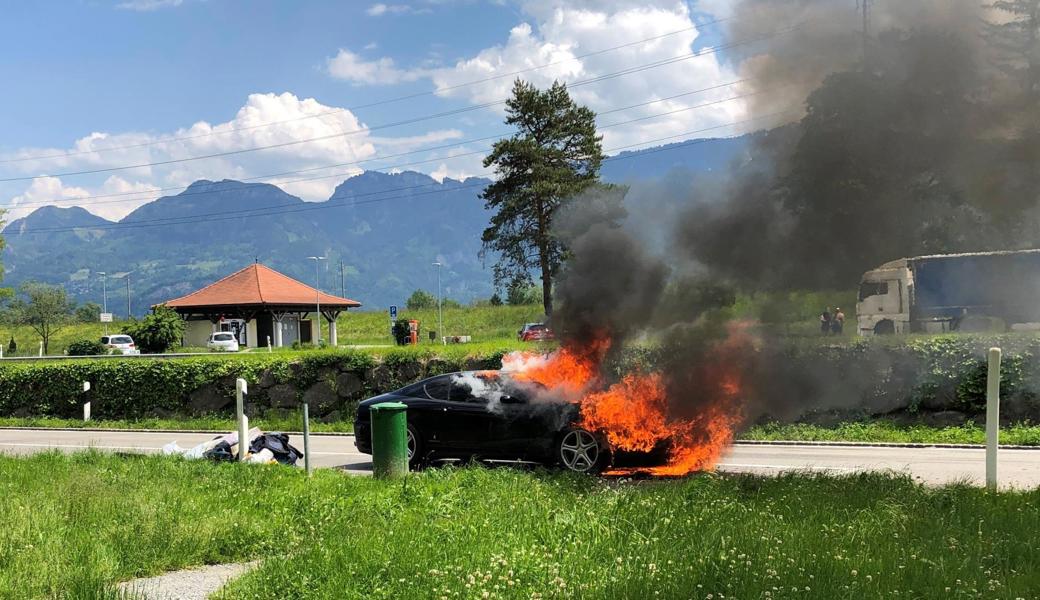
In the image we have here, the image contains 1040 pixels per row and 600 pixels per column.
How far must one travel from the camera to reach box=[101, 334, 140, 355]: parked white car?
5069cm

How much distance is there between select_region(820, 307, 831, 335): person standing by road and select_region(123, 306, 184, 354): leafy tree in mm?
44340

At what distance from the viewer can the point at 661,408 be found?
32.4ft

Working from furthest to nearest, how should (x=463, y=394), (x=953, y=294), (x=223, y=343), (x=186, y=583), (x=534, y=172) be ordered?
(x=223, y=343), (x=534, y=172), (x=953, y=294), (x=463, y=394), (x=186, y=583)

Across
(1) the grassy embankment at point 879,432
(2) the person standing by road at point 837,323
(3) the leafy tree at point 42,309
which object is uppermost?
(3) the leafy tree at point 42,309

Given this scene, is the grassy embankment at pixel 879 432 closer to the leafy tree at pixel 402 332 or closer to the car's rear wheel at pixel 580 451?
the car's rear wheel at pixel 580 451

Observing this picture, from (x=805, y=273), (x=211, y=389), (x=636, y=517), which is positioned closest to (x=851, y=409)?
(x=805, y=273)

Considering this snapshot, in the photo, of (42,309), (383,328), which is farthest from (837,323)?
(42,309)

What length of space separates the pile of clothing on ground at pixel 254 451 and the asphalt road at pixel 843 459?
0.85 metres

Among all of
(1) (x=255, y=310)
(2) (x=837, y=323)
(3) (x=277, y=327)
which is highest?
(1) (x=255, y=310)

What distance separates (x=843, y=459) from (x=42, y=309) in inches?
3194

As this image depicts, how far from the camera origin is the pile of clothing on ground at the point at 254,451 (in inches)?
440

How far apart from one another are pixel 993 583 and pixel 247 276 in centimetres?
6174

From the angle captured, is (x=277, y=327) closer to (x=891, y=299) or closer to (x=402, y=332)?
(x=402, y=332)

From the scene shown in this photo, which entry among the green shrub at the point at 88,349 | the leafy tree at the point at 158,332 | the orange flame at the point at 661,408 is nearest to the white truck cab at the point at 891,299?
the orange flame at the point at 661,408
